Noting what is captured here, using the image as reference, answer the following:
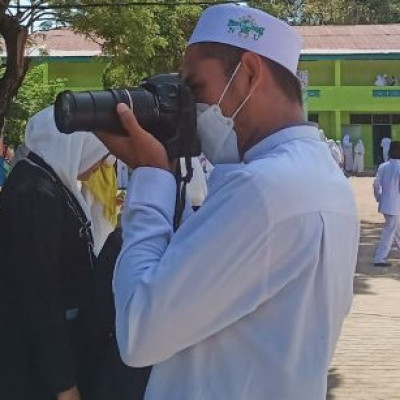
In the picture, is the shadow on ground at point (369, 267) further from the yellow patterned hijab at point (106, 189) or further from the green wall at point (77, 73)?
the green wall at point (77, 73)

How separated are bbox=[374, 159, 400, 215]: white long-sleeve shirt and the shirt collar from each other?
391 inches

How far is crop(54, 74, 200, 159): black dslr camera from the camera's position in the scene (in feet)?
5.08

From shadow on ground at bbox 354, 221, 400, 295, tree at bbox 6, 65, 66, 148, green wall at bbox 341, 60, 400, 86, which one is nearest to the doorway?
→ green wall at bbox 341, 60, 400, 86

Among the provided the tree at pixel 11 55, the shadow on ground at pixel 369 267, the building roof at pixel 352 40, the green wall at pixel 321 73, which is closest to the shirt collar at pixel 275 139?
the shadow on ground at pixel 369 267

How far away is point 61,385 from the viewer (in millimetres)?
2223

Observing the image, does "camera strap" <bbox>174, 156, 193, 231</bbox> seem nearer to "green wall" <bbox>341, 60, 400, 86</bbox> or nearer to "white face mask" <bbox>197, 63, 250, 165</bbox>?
"white face mask" <bbox>197, 63, 250, 165</bbox>

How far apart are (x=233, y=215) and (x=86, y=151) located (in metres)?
1.25

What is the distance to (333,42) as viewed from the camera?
35.3 m

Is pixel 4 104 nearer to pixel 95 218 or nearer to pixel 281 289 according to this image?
pixel 95 218

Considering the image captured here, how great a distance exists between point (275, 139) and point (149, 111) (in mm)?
236

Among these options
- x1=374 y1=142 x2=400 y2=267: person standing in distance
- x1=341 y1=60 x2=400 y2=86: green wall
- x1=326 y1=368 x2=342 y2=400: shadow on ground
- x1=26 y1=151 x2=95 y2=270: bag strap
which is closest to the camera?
x1=26 y1=151 x2=95 y2=270: bag strap

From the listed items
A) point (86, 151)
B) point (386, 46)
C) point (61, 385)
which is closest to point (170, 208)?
point (61, 385)

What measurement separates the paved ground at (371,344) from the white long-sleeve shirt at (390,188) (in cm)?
76

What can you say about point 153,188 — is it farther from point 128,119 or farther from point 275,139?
point 275,139
